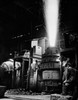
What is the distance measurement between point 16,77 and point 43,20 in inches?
313

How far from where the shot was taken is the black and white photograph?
9.36 metres

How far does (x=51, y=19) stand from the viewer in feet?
38.3

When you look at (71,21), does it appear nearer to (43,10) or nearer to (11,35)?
(43,10)

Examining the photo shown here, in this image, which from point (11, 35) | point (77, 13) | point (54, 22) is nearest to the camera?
point (77, 13)

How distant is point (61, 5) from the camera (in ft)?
34.8

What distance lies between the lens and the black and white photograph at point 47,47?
9359mm

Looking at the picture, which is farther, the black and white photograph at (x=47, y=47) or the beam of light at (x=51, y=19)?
the beam of light at (x=51, y=19)

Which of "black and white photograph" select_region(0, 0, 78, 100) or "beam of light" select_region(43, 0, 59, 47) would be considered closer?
"black and white photograph" select_region(0, 0, 78, 100)

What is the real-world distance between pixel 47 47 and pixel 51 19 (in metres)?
2.16

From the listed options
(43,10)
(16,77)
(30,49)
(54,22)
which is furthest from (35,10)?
(16,77)

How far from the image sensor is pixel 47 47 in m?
10.7

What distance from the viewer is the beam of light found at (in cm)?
1114

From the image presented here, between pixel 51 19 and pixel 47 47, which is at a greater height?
pixel 51 19

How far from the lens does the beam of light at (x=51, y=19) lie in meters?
11.1
